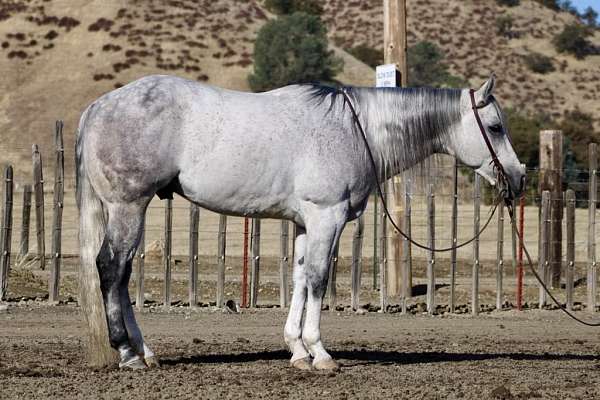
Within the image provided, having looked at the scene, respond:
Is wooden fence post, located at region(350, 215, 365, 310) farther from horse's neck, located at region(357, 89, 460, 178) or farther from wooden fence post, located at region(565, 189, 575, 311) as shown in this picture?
horse's neck, located at region(357, 89, 460, 178)

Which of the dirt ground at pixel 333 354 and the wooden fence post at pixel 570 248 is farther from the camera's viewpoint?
the wooden fence post at pixel 570 248

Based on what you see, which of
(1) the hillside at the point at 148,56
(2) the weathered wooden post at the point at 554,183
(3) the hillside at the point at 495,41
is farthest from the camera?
(3) the hillside at the point at 495,41

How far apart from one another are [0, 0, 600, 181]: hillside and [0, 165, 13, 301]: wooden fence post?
1974 centimetres

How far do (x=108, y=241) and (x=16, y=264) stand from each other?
11107 mm

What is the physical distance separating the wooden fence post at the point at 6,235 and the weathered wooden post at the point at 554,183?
7.63 metres

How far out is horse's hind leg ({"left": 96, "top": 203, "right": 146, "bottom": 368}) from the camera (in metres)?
8.52

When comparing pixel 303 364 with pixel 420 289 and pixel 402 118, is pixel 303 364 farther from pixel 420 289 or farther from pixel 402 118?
pixel 420 289

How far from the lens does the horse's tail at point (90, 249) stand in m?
8.75

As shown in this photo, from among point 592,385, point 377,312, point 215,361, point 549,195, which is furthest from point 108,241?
point 549,195

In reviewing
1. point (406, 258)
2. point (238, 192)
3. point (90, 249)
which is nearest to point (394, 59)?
point (406, 258)

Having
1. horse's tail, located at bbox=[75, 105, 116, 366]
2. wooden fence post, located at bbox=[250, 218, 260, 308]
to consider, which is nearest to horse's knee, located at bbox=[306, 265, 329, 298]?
horse's tail, located at bbox=[75, 105, 116, 366]

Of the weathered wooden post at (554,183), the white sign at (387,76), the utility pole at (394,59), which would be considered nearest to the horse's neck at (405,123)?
the white sign at (387,76)

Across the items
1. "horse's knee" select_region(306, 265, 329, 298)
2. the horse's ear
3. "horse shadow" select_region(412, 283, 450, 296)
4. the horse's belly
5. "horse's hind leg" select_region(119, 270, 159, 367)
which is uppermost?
the horse's ear

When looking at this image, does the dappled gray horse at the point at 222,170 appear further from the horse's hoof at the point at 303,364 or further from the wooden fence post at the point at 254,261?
the wooden fence post at the point at 254,261
